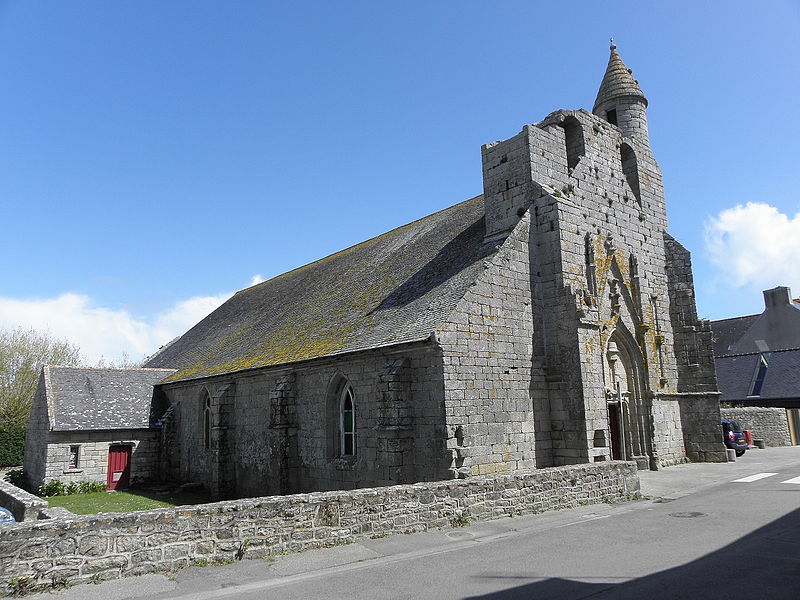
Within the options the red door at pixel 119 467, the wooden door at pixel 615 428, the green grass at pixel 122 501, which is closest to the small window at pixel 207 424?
the green grass at pixel 122 501

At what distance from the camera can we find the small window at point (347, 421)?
52.6ft

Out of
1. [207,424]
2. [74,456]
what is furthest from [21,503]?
[74,456]

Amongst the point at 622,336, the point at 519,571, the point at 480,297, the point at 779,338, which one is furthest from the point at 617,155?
the point at 779,338

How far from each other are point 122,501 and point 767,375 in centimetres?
3242

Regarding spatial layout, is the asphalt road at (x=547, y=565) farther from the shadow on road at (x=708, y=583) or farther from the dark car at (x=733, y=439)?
the dark car at (x=733, y=439)

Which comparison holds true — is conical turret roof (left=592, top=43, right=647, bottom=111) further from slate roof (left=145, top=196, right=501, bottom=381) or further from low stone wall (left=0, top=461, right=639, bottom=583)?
low stone wall (left=0, top=461, right=639, bottom=583)

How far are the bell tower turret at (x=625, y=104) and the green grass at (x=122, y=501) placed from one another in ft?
65.9

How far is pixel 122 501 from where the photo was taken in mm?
19125

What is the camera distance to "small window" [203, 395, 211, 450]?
2206cm

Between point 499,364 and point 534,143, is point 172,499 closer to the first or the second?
point 499,364

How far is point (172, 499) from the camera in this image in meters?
19.4

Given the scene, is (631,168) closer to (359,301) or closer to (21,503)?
(359,301)

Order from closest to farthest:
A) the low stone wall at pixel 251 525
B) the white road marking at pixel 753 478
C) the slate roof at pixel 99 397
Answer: the low stone wall at pixel 251 525
the white road marking at pixel 753 478
the slate roof at pixel 99 397

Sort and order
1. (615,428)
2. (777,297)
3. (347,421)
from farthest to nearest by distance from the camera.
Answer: (777,297) → (615,428) → (347,421)
